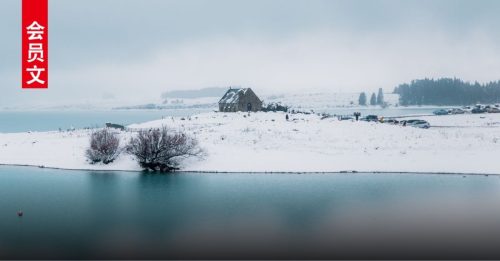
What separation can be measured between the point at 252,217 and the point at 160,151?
22529 millimetres

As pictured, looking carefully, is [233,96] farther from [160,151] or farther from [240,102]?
[160,151]

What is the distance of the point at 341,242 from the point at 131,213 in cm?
1349

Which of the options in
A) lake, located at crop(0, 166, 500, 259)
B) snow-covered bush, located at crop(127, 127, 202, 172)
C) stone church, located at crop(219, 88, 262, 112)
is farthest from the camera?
stone church, located at crop(219, 88, 262, 112)

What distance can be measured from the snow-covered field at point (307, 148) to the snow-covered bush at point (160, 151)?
1.32 m

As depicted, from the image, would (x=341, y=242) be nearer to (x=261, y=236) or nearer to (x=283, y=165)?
(x=261, y=236)

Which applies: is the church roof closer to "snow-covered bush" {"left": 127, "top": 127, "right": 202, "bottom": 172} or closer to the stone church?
the stone church

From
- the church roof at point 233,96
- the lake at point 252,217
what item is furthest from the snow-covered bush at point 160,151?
the church roof at point 233,96

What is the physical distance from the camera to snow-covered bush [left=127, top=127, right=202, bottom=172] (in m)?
48.8

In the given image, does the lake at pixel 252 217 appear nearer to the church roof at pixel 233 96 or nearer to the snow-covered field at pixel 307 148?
the snow-covered field at pixel 307 148

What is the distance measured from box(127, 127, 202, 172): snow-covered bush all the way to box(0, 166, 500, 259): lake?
569 cm

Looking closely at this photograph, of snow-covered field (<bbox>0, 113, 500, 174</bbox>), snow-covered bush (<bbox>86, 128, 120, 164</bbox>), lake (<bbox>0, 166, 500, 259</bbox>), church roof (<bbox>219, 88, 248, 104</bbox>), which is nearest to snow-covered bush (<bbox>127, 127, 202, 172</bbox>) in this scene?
snow-covered field (<bbox>0, 113, 500, 174</bbox>)

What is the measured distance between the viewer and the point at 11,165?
53.9m

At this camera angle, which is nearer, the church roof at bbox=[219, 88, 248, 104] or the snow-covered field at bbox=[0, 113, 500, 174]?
the snow-covered field at bbox=[0, 113, 500, 174]

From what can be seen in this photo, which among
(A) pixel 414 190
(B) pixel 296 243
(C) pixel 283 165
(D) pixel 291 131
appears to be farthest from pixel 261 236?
(D) pixel 291 131
